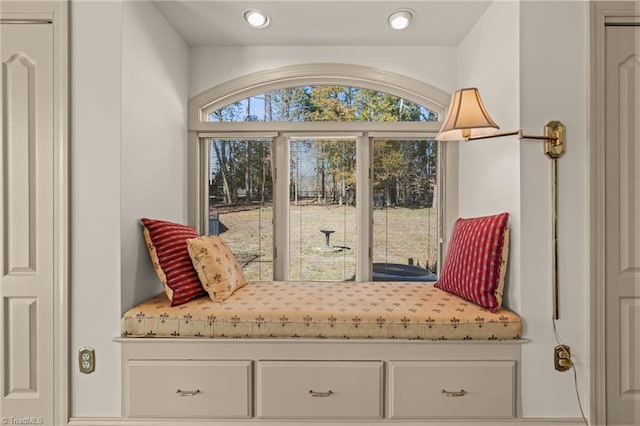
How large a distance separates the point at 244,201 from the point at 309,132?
65 cm

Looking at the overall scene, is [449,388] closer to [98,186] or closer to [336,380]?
[336,380]

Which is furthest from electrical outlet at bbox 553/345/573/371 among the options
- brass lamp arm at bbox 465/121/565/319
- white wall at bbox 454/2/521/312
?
white wall at bbox 454/2/521/312

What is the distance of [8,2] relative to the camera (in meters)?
1.76

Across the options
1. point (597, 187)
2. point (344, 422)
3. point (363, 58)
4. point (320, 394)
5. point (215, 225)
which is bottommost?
point (344, 422)

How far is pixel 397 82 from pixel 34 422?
2710 millimetres

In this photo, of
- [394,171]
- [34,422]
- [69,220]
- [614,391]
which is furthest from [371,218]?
[34,422]

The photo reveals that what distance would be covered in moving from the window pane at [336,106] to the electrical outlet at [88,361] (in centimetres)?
163

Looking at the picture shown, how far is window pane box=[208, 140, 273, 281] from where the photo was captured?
2.56m

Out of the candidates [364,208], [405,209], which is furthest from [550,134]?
[364,208]

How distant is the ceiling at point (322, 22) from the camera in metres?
2.01

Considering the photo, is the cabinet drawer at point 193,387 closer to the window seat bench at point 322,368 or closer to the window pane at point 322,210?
the window seat bench at point 322,368

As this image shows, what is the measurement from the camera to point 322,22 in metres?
2.17

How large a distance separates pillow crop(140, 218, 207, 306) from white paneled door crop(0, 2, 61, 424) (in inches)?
17.3

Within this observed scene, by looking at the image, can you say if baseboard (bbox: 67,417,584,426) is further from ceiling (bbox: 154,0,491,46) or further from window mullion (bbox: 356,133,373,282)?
ceiling (bbox: 154,0,491,46)
